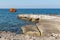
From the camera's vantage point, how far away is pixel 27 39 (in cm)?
1232

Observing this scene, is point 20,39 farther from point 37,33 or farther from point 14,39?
point 37,33

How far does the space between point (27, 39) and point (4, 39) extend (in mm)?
1509

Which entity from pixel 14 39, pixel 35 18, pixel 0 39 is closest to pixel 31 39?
pixel 14 39

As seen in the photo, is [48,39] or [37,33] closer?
[48,39]

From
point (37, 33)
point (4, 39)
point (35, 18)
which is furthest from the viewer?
point (35, 18)

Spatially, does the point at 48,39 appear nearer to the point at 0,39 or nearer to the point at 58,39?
the point at 58,39

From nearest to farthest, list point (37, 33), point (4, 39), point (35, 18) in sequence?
point (4, 39)
point (37, 33)
point (35, 18)

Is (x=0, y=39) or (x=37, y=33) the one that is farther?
(x=37, y=33)

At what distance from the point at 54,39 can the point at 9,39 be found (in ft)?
9.84

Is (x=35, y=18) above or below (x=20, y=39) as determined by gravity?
below

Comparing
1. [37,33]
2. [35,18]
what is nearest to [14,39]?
[37,33]

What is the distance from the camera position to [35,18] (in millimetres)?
40781

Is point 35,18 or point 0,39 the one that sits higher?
point 0,39

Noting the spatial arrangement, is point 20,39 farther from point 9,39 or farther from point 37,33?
point 37,33
